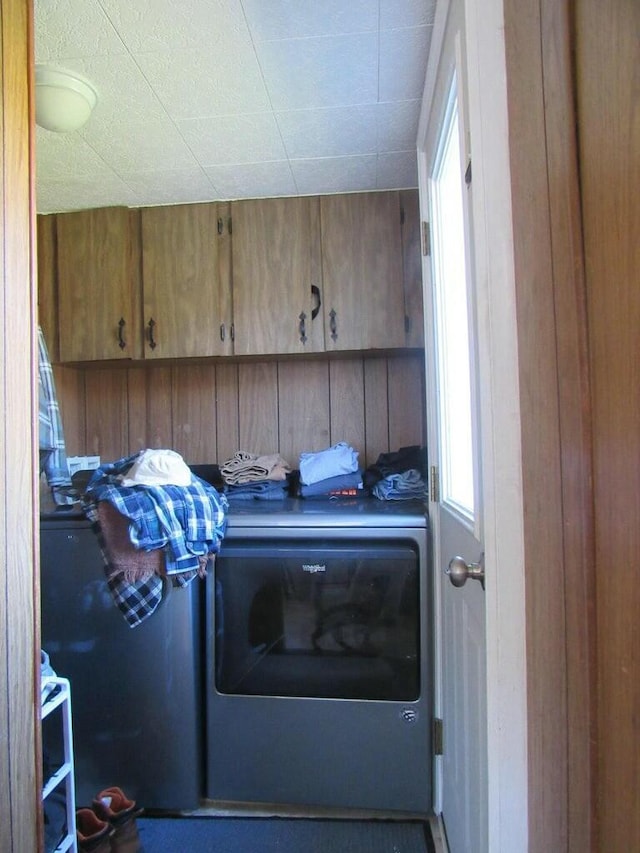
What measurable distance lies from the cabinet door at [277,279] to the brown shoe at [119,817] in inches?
57.4

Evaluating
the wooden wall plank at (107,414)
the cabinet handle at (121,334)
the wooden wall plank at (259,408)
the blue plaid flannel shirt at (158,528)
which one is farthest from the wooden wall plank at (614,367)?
the wooden wall plank at (107,414)

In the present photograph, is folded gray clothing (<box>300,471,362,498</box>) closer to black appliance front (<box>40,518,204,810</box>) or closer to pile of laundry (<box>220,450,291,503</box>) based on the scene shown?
pile of laundry (<box>220,450,291,503</box>)

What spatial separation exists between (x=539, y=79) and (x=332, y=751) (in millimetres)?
1592

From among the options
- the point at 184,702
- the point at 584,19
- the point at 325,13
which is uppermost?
the point at 325,13

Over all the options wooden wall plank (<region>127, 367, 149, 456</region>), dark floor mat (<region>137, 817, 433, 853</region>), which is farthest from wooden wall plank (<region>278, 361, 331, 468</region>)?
dark floor mat (<region>137, 817, 433, 853</region>)

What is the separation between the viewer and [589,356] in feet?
1.39

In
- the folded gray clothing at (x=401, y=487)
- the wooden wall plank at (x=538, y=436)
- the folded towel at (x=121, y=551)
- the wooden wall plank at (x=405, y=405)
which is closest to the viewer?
the wooden wall plank at (x=538, y=436)

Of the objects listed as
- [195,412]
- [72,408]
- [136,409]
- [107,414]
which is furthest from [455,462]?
[72,408]

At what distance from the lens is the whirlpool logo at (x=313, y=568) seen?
4.45 ft

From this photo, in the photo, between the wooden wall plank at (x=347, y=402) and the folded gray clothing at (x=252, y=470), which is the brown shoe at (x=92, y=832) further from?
the wooden wall plank at (x=347, y=402)

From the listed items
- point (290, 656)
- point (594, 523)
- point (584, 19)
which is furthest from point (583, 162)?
point (290, 656)

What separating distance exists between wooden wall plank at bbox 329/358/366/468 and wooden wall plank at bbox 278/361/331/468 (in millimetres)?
27

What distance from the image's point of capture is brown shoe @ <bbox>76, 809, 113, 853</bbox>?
112 cm

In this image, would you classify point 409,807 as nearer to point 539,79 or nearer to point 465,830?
point 465,830
